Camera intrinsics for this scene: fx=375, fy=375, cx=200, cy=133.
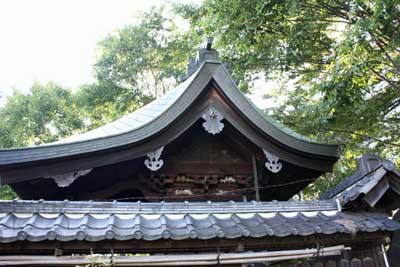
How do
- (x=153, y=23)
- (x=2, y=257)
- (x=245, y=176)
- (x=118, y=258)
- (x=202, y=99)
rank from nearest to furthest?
1. (x=2, y=257)
2. (x=118, y=258)
3. (x=202, y=99)
4. (x=245, y=176)
5. (x=153, y=23)

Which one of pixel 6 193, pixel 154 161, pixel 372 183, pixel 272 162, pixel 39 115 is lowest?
pixel 372 183

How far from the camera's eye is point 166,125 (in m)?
5.05

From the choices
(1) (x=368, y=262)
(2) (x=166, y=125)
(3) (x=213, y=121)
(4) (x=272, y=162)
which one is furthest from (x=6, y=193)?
(1) (x=368, y=262)

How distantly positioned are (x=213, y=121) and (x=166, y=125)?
2.31 feet

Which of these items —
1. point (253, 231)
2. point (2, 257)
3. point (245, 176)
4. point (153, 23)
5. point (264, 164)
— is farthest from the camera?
point (153, 23)

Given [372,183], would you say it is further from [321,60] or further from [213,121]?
[321,60]

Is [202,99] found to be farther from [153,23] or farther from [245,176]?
[153,23]

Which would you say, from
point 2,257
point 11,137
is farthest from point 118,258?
point 11,137

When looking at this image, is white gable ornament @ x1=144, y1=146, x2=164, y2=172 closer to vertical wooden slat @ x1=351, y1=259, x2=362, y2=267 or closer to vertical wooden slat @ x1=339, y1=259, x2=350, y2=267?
vertical wooden slat @ x1=339, y1=259, x2=350, y2=267

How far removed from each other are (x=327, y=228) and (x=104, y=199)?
128 inches

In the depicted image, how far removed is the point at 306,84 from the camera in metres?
12.2

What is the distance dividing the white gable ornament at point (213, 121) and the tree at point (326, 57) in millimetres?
3178

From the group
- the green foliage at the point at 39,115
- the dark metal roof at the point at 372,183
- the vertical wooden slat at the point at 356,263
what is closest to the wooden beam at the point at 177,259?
the vertical wooden slat at the point at 356,263

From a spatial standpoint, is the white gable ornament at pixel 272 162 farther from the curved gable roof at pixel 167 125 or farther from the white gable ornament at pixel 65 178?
the white gable ornament at pixel 65 178
